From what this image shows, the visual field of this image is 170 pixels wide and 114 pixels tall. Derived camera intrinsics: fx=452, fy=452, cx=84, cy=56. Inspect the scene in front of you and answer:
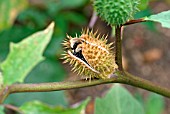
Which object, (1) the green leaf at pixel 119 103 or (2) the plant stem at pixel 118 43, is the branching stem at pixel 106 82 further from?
(1) the green leaf at pixel 119 103

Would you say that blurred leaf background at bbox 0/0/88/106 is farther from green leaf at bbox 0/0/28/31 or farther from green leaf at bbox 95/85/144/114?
green leaf at bbox 95/85/144/114

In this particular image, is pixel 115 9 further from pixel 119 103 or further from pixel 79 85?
pixel 119 103

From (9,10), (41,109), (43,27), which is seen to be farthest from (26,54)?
(43,27)

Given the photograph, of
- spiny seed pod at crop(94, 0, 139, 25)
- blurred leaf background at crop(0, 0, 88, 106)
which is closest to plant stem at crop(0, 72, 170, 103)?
spiny seed pod at crop(94, 0, 139, 25)

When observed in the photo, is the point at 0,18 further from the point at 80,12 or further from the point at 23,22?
the point at 80,12

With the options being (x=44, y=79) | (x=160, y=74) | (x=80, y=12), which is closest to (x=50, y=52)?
(x=44, y=79)
